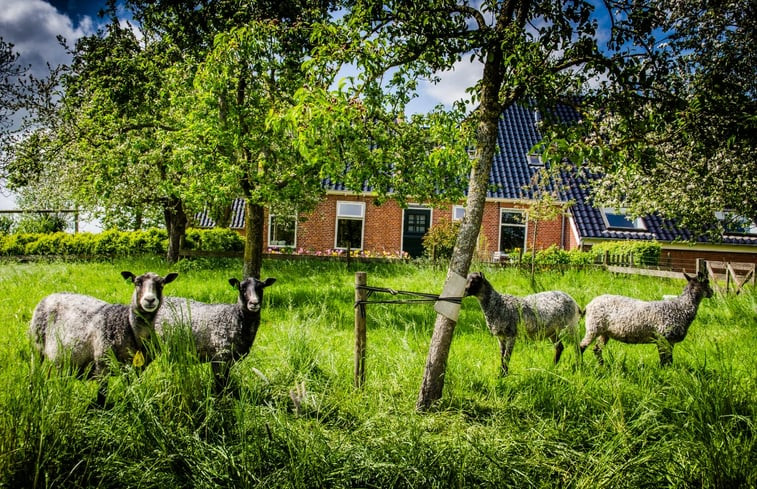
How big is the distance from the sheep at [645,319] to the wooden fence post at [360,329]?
284 centimetres

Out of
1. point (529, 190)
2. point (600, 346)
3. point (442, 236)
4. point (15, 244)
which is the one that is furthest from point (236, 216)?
point (600, 346)

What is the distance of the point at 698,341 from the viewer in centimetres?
599

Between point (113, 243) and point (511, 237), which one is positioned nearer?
point (113, 243)

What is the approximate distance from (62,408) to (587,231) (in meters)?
19.7

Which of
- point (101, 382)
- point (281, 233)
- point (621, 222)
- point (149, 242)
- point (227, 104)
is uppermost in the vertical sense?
point (227, 104)

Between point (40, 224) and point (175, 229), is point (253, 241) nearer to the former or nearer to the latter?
point (175, 229)

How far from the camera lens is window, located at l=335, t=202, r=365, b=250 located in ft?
70.5

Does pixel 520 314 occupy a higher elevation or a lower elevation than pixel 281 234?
lower

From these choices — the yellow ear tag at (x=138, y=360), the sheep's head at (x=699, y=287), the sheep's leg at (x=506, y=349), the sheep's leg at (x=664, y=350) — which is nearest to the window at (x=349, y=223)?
the sheep's leg at (x=506, y=349)

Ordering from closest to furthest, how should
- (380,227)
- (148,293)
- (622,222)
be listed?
(148,293) → (622,222) → (380,227)

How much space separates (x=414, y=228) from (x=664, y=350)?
54.9ft

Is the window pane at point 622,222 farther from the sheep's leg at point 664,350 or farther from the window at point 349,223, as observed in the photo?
the sheep's leg at point 664,350

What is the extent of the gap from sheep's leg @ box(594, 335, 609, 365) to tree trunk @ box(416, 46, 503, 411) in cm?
225

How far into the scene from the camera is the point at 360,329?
413 cm
